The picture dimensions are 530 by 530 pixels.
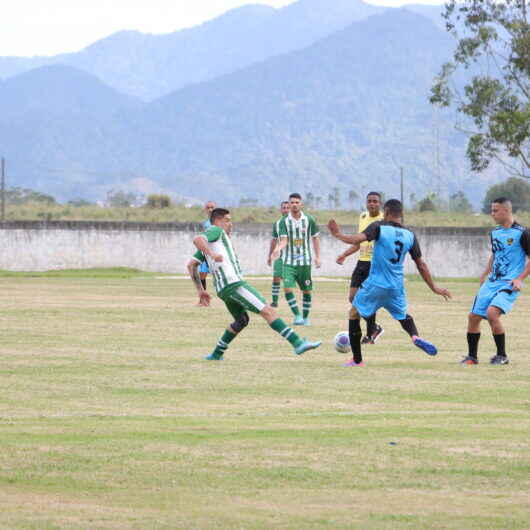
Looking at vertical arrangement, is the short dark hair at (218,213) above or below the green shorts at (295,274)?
above

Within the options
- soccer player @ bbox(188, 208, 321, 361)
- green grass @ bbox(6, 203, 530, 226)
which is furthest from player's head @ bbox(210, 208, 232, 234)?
green grass @ bbox(6, 203, 530, 226)

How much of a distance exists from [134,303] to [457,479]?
20092 mm

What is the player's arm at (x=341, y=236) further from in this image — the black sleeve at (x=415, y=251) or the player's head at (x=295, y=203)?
the player's head at (x=295, y=203)

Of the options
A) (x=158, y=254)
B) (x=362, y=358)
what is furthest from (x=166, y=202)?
(x=362, y=358)

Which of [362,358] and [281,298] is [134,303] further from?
[362,358]

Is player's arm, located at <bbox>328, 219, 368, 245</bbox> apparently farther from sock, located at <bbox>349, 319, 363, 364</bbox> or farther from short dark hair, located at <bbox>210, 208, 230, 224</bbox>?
short dark hair, located at <bbox>210, 208, 230, 224</bbox>

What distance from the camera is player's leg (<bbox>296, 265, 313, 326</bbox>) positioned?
21469 mm

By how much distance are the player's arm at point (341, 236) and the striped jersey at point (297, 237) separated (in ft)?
25.0

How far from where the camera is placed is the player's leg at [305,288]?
21.5m

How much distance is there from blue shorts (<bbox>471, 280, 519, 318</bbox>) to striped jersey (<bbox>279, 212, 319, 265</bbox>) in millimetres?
7027

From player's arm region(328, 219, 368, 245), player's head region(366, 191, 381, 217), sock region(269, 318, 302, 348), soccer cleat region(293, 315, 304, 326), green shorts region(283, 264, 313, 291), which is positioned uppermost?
player's head region(366, 191, 381, 217)

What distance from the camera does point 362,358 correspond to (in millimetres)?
15609

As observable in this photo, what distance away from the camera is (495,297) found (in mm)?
14875

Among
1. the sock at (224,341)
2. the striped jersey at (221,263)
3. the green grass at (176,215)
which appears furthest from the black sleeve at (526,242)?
the green grass at (176,215)
